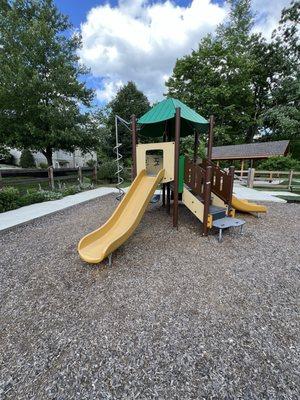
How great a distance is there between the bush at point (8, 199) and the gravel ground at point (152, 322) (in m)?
2.99

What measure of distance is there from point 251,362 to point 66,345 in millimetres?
1713

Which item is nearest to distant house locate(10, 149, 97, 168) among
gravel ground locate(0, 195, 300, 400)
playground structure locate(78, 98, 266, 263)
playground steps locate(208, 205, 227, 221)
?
playground structure locate(78, 98, 266, 263)

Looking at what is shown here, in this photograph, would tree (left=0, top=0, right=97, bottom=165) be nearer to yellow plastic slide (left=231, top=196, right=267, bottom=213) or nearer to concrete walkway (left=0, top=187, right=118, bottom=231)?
concrete walkway (left=0, top=187, right=118, bottom=231)

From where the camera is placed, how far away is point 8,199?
6.72m

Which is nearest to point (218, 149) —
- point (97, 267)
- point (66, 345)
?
point (97, 267)

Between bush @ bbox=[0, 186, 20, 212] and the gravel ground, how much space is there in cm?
299

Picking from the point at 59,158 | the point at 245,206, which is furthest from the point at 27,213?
the point at 59,158

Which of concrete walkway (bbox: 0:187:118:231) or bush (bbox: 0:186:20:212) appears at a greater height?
bush (bbox: 0:186:20:212)

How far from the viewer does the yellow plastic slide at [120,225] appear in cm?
332

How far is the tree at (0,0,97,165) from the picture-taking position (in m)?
10.3

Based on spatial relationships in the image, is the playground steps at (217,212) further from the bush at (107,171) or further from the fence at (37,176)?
the bush at (107,171)

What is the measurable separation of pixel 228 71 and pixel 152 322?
2552cm

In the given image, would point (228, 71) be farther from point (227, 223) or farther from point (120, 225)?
point (120, 225)

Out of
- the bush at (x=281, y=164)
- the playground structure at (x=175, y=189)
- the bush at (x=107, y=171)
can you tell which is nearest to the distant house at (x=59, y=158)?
the bush at (x=107, y=171)
